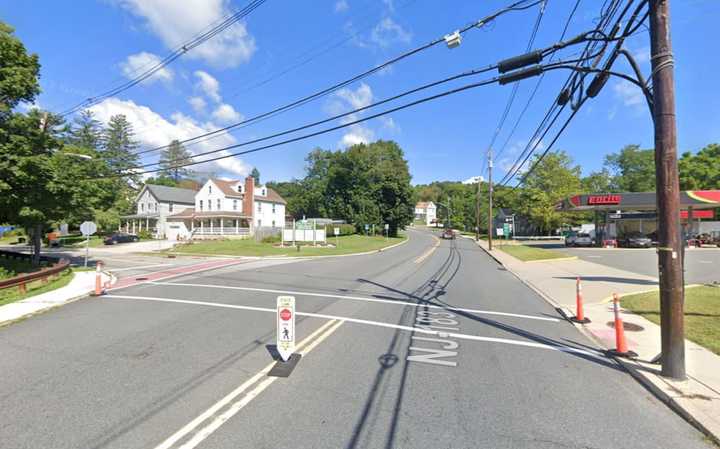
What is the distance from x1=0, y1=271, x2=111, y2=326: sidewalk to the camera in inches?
344

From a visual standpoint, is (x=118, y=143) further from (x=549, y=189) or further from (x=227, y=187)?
(x=549, y=189)

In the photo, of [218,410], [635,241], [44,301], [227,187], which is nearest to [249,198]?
[227,187]

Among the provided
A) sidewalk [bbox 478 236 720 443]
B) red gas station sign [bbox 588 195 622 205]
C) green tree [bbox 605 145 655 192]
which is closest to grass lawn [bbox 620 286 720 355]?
sidewalk [bbox 478 236 720 443]

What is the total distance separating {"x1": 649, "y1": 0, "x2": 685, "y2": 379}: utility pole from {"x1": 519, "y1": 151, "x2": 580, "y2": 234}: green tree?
5250 centimetres

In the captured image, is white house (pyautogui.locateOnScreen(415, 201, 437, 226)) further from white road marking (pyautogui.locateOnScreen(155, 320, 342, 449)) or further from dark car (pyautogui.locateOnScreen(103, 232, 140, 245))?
white road marking (pyautogui.locateOnScreen(155, 320, 342, 449))

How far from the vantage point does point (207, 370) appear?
501 centimetres

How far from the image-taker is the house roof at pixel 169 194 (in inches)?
2045

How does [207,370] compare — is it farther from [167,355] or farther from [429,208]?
[429,208]

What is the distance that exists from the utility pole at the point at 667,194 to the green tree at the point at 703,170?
62844mm

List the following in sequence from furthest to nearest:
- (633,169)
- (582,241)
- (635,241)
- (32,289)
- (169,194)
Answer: (633,169)
(169,194)
(582,241)
(635,241)
(32,289)

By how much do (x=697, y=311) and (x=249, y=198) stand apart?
156ft

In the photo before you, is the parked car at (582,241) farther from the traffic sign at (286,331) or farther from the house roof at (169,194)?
the house roof at (169,194)

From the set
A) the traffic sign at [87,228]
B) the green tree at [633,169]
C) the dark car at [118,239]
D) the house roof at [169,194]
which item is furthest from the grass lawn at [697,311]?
the green tree at [633,169]

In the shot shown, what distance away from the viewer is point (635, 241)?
3594 cm
